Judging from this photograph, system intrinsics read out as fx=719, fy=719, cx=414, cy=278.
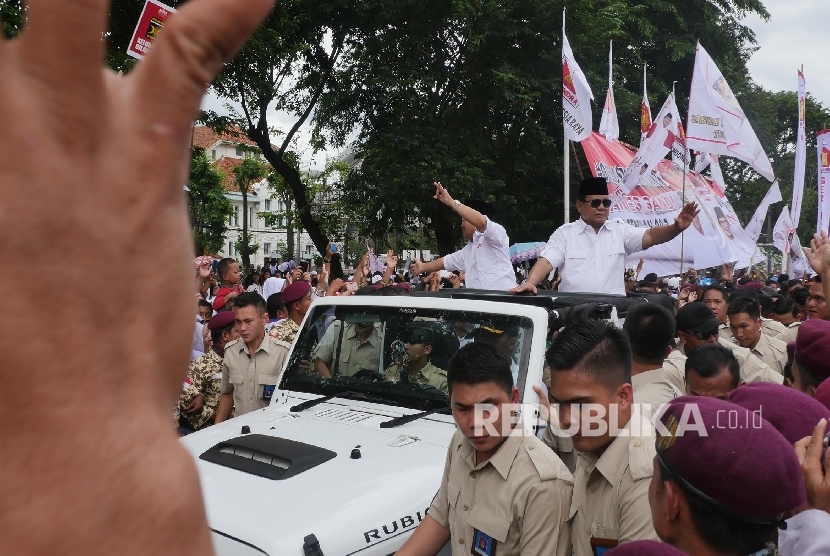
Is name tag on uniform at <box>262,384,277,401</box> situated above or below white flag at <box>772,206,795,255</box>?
below

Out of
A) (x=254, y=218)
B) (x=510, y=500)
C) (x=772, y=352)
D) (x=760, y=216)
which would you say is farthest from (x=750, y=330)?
(x=254, y=218)

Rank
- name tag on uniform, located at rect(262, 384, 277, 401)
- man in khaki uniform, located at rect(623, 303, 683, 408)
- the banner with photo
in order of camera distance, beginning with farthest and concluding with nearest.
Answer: the banner with photo, name tag on uniform, located at rect(262, 384, 277, 401), man in khaki uniform, located at rect(623, 303, 683, 408)

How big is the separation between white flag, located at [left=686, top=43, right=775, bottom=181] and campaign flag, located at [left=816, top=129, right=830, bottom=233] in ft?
2.09

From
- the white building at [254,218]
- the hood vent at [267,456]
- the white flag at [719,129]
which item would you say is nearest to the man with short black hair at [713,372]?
the hood vent at [267,456]

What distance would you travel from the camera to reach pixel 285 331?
17.8 feet

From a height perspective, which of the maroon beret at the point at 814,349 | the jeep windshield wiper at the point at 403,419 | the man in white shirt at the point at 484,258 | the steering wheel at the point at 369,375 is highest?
the man in white shirt at the point at 484,258

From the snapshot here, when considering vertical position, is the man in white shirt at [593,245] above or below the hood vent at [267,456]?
above

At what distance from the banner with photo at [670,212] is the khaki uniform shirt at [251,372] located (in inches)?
249

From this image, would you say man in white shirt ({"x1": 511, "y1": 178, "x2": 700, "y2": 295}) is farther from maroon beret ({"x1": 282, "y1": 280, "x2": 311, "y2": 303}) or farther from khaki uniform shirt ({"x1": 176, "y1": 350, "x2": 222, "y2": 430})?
khaki uniform shirt ({"x1": 176, "y1": 350, "x2": 222, "y2": 430})

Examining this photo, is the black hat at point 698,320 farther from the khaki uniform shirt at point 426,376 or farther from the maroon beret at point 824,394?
the maroon beret at point 824,394

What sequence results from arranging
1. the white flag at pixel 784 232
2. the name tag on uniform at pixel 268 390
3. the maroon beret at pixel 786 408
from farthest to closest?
the white flag at pixel 784 232 < the name tag on uniform at pixel 268 390 < the maroon beret at pixel 786 408

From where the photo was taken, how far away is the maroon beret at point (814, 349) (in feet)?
10.0

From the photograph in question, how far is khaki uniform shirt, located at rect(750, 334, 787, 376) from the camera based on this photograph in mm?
5348

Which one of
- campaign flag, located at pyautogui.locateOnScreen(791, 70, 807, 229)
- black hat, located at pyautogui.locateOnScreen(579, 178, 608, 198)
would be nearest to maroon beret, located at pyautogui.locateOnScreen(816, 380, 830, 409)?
black hat, located at pyautogui.locateOnScreen(579, 178, 608, 198)
